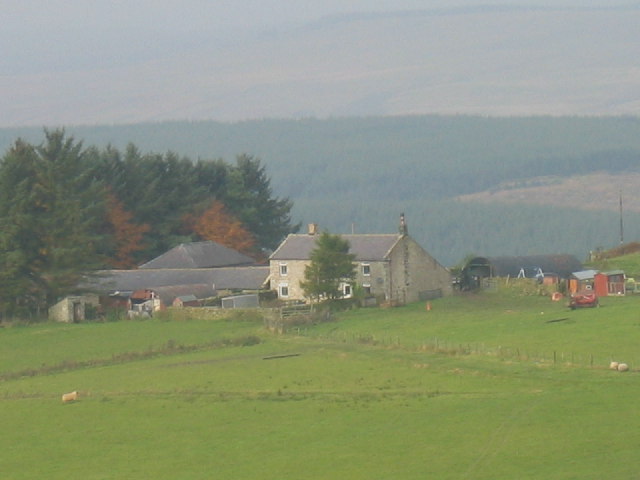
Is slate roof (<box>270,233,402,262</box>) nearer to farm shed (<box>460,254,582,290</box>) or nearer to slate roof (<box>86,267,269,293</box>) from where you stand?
slate roof (<box>86,267,269,293</box>)

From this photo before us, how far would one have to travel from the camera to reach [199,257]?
9231cm

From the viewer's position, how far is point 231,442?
3994 cm

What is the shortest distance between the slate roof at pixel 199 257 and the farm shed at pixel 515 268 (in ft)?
51.2

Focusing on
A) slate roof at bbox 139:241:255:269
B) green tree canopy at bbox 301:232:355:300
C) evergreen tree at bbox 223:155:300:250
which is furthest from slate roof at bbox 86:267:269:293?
evergreen tree at bbox 223:155:300:250

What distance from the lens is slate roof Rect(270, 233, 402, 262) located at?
8094 centimetres

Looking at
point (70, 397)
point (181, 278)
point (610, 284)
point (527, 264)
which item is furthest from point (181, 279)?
point (70, 397)

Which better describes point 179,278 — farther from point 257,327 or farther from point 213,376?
point 213,376

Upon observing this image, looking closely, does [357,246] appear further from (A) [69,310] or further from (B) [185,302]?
(A) [69,310]

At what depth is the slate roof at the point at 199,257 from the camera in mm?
91625

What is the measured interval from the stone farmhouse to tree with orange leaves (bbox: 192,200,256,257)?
810 inches

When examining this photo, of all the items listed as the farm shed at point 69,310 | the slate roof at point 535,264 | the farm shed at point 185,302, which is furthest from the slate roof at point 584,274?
the farm shed at point 69,310

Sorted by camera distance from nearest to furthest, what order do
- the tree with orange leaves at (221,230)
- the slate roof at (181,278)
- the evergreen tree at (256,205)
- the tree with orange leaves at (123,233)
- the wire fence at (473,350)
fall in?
1. the wire fence at (473,350)
2. the slate roof at (181,278)
3. the tree with orange leaves at (123,233)
4. the tree with orange leaves at (221,230)
5. the evergreen tree at (256,205)

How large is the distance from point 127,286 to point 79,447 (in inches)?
1759

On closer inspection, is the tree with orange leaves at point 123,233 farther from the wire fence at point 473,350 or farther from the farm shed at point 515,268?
the wire fence at point 473,350
